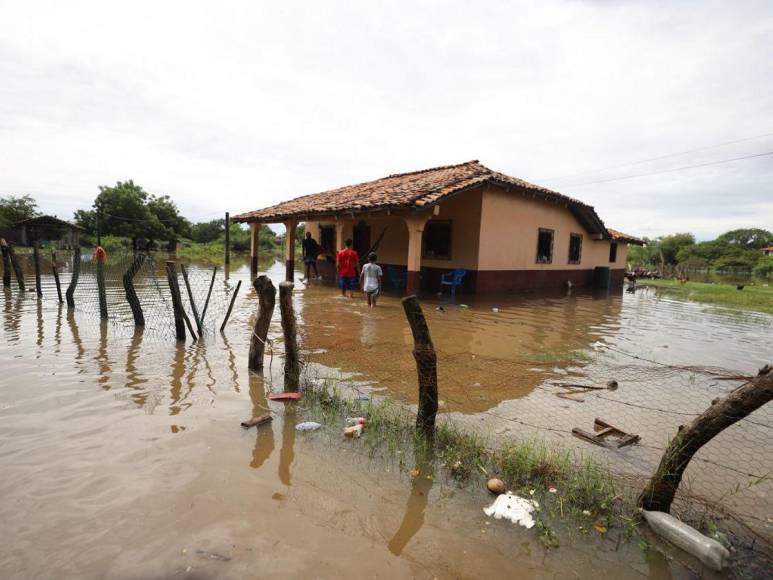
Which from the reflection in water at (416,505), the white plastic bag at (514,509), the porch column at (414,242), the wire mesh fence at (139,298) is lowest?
the reflection in water at (416,505)

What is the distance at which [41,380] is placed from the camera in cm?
496

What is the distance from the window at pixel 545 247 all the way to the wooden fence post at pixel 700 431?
46.7 feet

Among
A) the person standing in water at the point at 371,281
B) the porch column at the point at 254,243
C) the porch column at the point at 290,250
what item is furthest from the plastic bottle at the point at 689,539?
the porch column at the point at 254,243

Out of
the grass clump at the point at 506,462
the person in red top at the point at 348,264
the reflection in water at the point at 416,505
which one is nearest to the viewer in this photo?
the reflection in water at the point at 416,505

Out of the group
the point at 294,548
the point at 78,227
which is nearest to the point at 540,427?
the point at 294,548

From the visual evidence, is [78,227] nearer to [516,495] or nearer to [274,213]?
[274,213]

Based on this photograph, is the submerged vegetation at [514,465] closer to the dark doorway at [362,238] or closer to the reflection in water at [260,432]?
the reflection in water at [260,432]

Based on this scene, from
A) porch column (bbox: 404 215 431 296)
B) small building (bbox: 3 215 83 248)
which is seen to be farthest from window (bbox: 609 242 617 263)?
small building (bbox: 3 215 83 248)

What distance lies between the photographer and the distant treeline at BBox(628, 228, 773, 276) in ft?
139

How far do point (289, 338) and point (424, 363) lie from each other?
186cm

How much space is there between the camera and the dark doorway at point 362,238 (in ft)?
56.2

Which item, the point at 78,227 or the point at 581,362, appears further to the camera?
the point at 78,227

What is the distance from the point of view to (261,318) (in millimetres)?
5410

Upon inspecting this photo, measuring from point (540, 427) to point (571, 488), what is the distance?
3.87ft
